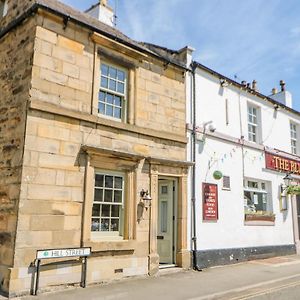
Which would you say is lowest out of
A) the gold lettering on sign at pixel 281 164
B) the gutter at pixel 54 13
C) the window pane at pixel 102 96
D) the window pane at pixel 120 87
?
the gold lettering on sign at pixel 281 164

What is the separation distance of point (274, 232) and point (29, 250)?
10246 mm

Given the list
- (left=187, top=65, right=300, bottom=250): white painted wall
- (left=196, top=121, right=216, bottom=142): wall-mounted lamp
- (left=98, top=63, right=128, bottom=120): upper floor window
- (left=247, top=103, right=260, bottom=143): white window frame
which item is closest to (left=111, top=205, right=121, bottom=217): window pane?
(left=98, top=63, right=128, bottom=120): upper floor window

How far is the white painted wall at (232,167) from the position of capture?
12109 millimetres

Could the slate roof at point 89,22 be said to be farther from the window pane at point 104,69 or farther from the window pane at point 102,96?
the window pane at point 102,96

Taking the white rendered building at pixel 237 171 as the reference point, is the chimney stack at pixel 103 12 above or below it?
above

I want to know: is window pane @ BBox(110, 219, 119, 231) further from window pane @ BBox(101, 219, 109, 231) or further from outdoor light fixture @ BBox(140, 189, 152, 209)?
outdoor light fixture @ BBox(140, 189, 152, 209)

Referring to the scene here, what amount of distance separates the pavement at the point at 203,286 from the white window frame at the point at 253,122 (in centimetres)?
554

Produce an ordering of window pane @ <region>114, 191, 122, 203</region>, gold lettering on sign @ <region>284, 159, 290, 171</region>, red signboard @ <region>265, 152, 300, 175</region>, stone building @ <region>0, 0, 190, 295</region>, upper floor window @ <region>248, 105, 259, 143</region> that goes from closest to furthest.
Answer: stone building @ <region>0, 0, 190, 295</region>
window pane @ <region>114, 191, 122, 203</region>
upper floor window @ <region>248, 105, 259, 143</region>
red signboard @ <region>265, 152, 300, 175</region>
gold lettering on sign @ <region>284, 159, 290, 171</region>

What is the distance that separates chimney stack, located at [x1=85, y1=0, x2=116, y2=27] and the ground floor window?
25.8ft

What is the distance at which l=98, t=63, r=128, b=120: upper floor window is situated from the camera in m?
9.98

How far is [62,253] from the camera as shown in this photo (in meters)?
8.02

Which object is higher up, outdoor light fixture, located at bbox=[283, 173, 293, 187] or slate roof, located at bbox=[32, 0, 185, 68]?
slate roof, located at bbox=[32, 0, 185, 68]

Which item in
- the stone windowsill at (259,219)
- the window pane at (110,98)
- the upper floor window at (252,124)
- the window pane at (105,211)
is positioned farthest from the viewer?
the upper floor window at (252,124)

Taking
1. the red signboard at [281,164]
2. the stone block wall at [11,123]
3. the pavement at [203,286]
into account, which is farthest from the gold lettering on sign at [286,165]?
the stone block wall at [11,123]
